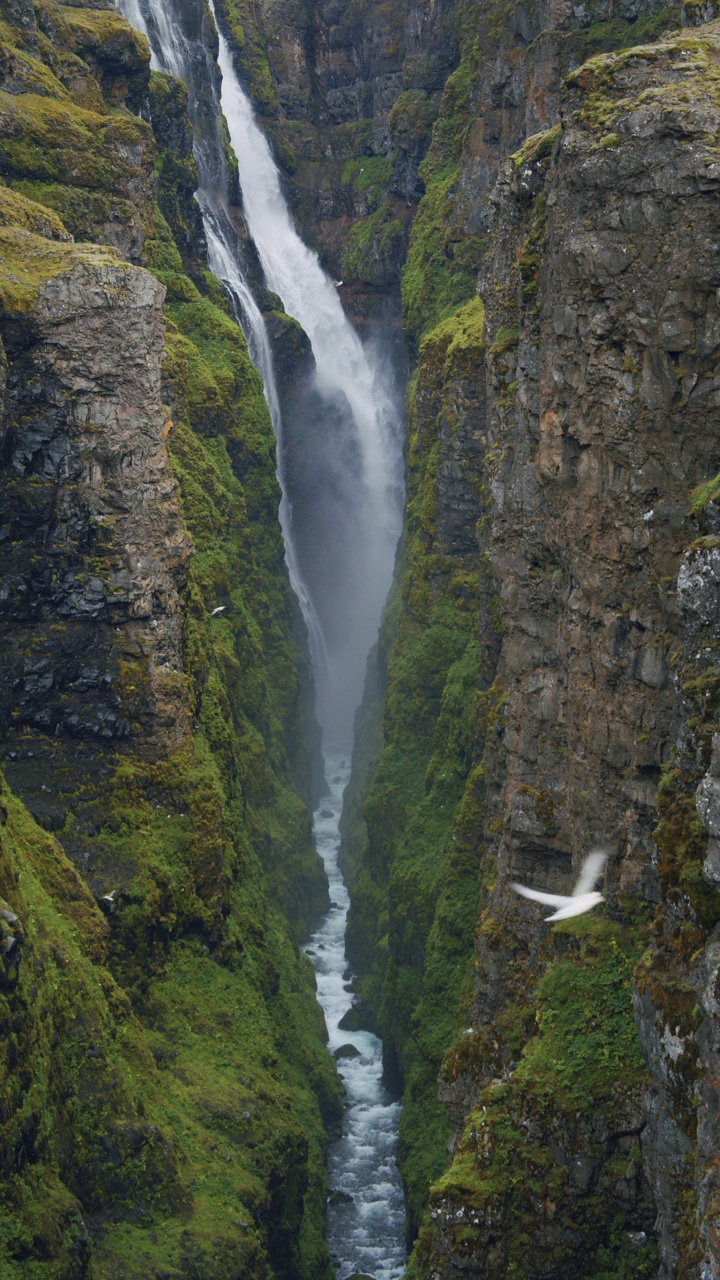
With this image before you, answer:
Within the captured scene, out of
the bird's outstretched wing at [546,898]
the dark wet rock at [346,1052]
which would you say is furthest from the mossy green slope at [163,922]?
the bird's outstretched wing at [546,898]

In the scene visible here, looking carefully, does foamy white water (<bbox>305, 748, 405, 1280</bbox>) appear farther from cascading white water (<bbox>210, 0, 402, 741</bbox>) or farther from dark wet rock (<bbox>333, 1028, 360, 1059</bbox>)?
cascading white water (<bbox>210, 0, 402, 741</bbox>)

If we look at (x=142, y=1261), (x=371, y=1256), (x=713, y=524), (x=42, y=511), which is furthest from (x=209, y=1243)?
(x=713, y=524)

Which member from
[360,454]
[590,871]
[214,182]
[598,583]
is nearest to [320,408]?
[360,454]

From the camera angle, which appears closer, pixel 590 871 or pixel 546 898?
pixel 546 898

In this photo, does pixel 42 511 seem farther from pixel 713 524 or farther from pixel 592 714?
pixel 713 524

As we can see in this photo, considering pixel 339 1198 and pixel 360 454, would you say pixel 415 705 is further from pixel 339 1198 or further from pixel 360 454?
pixel 360 454

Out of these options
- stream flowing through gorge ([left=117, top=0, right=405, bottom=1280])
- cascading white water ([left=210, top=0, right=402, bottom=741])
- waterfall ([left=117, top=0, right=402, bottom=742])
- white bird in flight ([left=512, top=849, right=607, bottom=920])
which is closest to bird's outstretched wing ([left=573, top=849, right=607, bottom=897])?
white bird in flight ([left=512, top=849, right=607, bottom=920])
